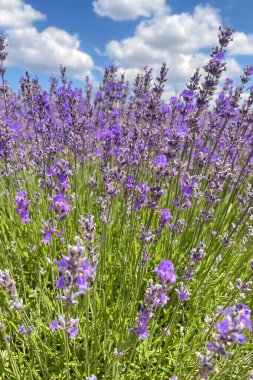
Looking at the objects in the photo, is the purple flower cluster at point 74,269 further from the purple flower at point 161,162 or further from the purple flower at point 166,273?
the purple flower at point 161,162

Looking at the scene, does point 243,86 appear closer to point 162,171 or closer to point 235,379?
point 162,171

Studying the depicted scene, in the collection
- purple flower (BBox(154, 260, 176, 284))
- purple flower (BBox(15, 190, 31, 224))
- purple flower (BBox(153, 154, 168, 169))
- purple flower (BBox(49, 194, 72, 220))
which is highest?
purple flower (BBox(153, 154, 168, 169))

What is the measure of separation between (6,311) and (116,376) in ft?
4.88

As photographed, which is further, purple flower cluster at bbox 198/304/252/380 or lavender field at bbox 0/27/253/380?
lavender field at bbox 0/27/253/380

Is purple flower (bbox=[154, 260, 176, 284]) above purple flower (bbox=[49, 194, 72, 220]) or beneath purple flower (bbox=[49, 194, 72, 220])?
beneath

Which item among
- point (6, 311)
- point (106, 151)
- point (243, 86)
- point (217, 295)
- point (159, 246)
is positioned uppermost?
point (243, 86)

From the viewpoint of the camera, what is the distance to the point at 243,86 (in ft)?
16.2

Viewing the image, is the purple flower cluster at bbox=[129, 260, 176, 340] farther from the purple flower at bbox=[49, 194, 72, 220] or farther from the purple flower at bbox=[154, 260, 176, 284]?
the purple flower at bbox=[49, 194, 72, 220]

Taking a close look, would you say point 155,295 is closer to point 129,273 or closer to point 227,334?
point 227,334

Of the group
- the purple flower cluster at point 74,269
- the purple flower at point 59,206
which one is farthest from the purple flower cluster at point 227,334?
Result: the purple flower at point 59,206

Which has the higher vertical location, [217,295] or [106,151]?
[106,151]

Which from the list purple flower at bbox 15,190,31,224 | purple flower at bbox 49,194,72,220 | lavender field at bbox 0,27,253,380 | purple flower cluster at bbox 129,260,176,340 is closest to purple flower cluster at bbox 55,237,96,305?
lavender field at bbox 0,27,253,380

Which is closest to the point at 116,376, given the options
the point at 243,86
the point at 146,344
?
the point at 146,344

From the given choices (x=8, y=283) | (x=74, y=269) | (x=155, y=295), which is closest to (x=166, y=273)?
(x=155, y=295)
